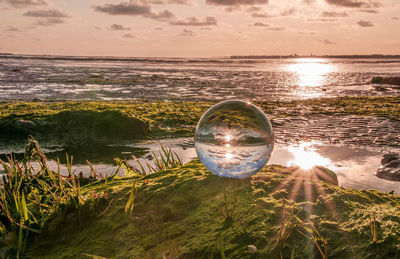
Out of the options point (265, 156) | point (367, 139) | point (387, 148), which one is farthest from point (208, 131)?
point (367, 139)

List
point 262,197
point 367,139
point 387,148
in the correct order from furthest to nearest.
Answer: point 367,139 → point 387,148 → point 262,197

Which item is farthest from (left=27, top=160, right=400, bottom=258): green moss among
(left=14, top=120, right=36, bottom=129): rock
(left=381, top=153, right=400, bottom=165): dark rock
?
(left=14, top=120, right=36, bottom=129): rock

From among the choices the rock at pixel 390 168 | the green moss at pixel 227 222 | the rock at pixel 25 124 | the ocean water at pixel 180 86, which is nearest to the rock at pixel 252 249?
the green moss at pixel 227 222

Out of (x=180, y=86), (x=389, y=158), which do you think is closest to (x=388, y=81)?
(x=180, y=86)

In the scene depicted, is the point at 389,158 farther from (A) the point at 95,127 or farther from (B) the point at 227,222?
(A) the point at 95,127

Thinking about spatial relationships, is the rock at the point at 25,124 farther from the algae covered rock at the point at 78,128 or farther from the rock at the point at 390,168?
the rock at the point at 390,168

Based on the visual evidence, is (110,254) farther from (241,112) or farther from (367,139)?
(367,139)

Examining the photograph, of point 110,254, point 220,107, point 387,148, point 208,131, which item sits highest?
point 220,107
